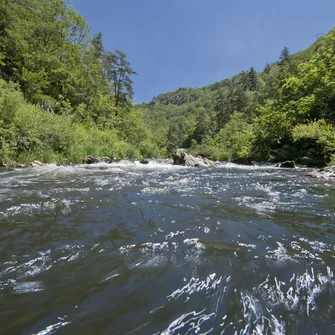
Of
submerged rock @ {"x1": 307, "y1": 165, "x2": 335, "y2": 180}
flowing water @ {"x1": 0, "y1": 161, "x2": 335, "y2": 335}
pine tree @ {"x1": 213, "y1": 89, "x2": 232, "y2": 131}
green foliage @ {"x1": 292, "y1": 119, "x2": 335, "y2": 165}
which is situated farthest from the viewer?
pine tree @ {"x1": 213, "y1": 89, "x2": 232, "y2": 131}

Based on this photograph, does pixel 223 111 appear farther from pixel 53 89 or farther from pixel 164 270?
pixel 164 270

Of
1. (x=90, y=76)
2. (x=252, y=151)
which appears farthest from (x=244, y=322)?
(x=90, y=76)

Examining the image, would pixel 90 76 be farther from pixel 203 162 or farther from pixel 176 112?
pixel 176 112

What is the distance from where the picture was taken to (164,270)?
193cm

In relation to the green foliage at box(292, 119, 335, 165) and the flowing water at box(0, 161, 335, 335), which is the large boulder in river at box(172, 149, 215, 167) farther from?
the flowing water at box(0, 161, 335, 335)

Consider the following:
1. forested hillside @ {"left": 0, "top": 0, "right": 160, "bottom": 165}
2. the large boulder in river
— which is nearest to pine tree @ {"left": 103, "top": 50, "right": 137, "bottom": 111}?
forested hillside @ {"left": 0, "top": 0, "right": 160, "bottom": 165}

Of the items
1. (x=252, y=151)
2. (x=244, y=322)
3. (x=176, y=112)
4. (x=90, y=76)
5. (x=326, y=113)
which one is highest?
(x=176, y=112)

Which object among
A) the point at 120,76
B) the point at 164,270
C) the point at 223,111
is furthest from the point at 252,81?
the point at 164,270

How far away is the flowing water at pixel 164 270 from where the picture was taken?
1.37m

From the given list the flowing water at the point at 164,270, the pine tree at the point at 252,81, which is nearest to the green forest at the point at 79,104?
the flowing water at the point at 164,270

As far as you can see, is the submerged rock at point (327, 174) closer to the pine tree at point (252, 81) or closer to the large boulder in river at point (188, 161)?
the large boulder in river at point (188, 161)

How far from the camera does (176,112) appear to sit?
154 m

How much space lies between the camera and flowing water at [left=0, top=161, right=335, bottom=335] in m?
1.37

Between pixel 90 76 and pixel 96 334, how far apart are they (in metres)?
28.9
